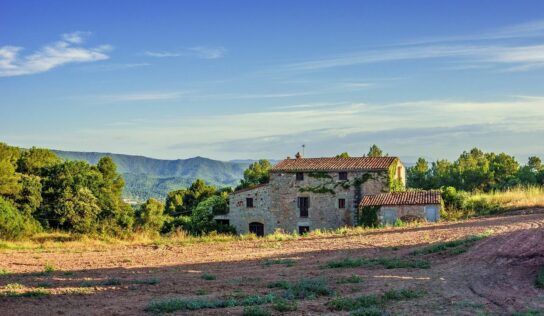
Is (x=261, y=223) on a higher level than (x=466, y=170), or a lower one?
lower

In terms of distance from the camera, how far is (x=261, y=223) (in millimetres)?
50812

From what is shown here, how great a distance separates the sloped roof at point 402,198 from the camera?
4209 centimetres

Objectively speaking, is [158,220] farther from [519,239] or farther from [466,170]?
[519,239]

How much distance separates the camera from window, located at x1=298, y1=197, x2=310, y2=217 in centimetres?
4997

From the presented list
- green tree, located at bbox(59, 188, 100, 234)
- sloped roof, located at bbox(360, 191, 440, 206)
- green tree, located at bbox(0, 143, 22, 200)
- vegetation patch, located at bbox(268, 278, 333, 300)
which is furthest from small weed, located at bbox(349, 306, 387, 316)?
green tree, located at bbox(0, 143, 22, 200)

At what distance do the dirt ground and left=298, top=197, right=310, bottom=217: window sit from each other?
2394 cm

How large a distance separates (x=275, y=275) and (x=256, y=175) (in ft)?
177

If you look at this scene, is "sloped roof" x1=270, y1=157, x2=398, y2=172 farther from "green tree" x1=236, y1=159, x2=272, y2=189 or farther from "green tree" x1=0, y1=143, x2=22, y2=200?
"green tree" x1=0, y1=143, x2=22, y2=200

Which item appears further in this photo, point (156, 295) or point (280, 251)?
point (280, 251)

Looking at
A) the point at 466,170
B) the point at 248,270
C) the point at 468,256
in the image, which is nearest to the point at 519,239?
the point at 468,256

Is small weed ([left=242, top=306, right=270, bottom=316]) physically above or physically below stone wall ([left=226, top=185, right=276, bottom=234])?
below

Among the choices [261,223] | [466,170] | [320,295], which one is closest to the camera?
[320,295]

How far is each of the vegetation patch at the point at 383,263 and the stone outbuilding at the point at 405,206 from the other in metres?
23.7

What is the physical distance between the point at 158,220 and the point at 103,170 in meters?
6.50
